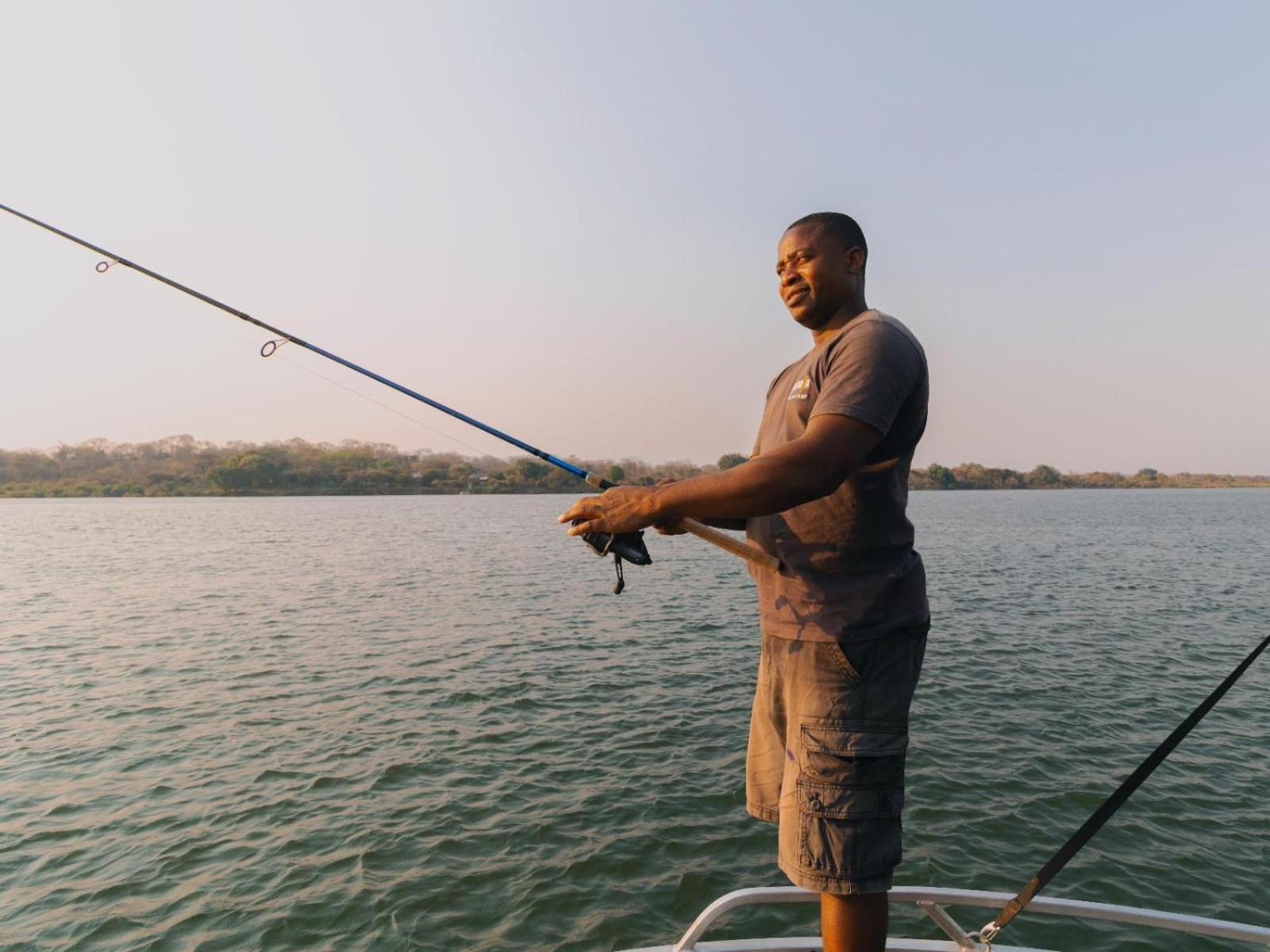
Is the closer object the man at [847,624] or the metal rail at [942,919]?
the man at [847,624]

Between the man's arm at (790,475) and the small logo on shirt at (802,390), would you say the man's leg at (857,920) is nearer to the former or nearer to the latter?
the man's arm at (790,475)

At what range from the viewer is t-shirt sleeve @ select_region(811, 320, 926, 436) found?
2125 millimetres

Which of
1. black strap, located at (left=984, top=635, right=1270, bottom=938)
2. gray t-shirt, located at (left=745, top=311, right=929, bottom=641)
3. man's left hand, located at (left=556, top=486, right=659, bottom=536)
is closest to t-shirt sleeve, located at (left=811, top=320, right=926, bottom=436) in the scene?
gray t-shirt, located at (left=745, top=311, right=929, bottom=641)

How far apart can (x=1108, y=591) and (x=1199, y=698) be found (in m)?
13.6

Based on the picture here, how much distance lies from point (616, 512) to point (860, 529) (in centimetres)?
80

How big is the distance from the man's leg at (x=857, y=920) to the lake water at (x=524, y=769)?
4.26m

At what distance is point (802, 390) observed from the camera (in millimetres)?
2518

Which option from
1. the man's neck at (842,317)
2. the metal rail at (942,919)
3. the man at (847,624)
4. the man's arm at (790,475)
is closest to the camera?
the man's arm at (790,475)

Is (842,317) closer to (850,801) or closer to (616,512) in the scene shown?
(616,512)

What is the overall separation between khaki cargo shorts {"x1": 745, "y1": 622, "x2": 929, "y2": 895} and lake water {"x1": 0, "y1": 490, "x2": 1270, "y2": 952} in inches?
177

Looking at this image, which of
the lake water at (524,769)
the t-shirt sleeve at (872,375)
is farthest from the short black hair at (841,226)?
the lake water at (524,769)

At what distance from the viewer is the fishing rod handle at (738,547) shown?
2609 mm

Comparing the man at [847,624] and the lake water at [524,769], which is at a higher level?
the man at [847,624]

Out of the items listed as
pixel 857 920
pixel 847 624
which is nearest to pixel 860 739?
pixel 847 624
